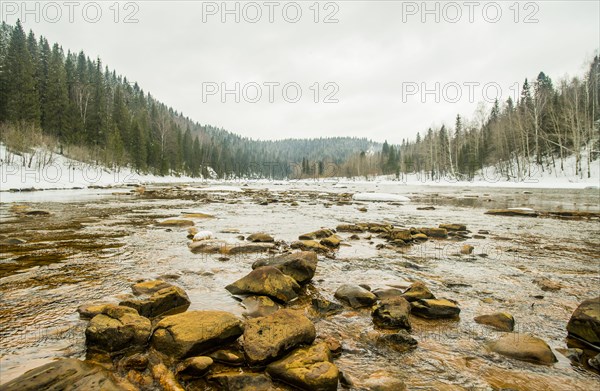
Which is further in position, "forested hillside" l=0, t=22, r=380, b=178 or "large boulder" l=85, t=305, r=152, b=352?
"forested hillside" l=0, t=22, r=380, b=178

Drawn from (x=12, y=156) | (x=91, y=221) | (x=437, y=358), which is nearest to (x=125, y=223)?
(x=91, y=221)

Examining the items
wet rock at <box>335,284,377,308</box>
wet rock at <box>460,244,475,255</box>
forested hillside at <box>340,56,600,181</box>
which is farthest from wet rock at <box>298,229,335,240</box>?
forested hillside at <box>340,56,600,181</box>

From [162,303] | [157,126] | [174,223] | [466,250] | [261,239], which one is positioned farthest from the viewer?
[157,126]

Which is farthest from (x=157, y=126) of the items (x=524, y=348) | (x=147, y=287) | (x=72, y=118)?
(x=524, y=348)

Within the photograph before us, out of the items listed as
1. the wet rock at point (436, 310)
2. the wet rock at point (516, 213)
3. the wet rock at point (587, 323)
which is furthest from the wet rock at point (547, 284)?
the wet rock at point (516, 213)

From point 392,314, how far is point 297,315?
1.24 metres

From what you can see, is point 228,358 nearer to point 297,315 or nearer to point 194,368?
point 194,368

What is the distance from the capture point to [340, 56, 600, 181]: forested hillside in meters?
43.7

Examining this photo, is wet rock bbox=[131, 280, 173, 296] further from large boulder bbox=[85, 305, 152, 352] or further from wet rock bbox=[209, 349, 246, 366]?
wet rock bbox=[209, 349, 246, 366]

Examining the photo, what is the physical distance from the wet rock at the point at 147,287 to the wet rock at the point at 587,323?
17.5 feet

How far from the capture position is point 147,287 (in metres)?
4.59

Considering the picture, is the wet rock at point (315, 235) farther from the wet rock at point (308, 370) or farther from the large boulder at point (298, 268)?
the wet rock at point (308, 370)

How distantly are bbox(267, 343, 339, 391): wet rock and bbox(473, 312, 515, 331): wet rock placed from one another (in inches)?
88.6

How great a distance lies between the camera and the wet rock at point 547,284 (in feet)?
16.2
